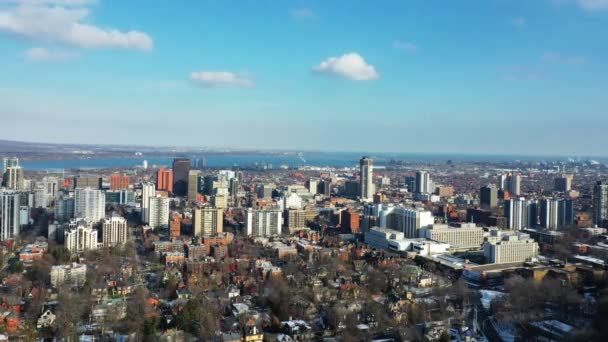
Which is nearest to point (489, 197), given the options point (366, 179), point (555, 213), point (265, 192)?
point (555, 213)

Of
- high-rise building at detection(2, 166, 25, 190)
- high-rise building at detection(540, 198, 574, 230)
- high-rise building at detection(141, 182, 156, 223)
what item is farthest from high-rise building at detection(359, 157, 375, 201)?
high-rise building at detection(2, 166, 25, 190)

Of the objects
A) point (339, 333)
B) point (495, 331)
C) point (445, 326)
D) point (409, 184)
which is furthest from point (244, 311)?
point (409, 184)

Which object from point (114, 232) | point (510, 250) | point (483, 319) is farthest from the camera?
point (114, 232)

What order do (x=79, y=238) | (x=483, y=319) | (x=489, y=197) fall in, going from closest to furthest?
(x=483, y=319), (x=79, y=238), (x=489, y=197)

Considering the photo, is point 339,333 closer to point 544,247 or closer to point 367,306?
point 367,306

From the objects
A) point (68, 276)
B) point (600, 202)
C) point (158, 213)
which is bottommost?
point (68, 276)

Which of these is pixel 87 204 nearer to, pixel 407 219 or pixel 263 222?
pixel 263 222

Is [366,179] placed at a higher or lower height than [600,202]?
higher
